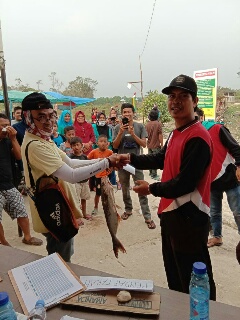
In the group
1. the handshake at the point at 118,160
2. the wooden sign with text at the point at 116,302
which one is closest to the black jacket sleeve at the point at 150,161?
the handshake at the point at 118,160

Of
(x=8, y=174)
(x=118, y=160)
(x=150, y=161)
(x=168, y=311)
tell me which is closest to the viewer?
(x=168, y=311)

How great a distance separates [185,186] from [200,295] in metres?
0.78

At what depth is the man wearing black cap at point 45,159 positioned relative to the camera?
74.4 inches

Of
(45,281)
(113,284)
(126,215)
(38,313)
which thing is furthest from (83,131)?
(38,313)

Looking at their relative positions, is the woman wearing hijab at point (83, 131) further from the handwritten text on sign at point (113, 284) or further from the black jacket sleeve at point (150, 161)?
the handwritten text on sign at point (113, 284)

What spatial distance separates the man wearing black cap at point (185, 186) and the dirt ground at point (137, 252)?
112 cm

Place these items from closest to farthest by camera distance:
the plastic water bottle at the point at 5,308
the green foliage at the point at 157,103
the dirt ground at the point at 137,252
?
the plastic water bottle at the point at 5,308
the dirt ground at the point at 137,252
the green foliage at the point at 157,103

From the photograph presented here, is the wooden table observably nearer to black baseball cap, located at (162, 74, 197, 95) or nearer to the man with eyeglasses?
black baseball cap, located at (162, 74, 197, 95)

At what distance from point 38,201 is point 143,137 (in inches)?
105

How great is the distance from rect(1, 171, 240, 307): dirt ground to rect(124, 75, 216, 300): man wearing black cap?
44.2 inches

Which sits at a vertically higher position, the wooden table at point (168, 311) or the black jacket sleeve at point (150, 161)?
the black jacket sleeve at point (150, 161)

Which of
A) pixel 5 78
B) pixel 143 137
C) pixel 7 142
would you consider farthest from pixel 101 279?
pixel 5 78

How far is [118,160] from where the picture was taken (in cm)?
235

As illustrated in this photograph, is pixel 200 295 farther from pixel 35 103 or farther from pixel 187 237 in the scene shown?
pixel 35 103
